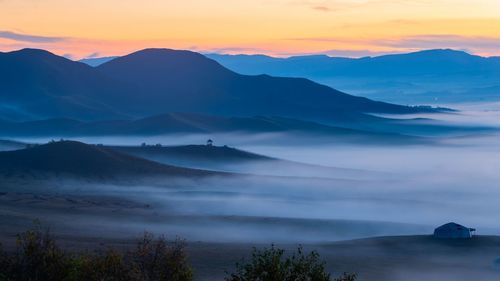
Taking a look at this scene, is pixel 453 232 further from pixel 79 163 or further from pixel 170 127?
pixel 170 127

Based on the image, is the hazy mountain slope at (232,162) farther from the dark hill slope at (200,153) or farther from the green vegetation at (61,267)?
the green vegetation at (61,267)

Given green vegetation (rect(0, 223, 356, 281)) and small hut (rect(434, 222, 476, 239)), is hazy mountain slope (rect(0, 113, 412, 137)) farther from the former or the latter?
green vegetation (rect(0, 223, 356, 281))

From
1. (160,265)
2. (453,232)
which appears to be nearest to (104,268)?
(160,265)

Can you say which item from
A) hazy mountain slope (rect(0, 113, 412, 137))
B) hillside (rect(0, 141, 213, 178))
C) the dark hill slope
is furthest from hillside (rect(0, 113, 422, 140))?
hillside (rect(0, 141, 213, 178))

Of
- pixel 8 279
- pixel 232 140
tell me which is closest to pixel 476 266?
pixel 8 279

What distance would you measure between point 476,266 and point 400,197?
39.8 meters

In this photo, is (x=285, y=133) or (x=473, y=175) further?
(x=285, y=133)

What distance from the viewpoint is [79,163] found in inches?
3506

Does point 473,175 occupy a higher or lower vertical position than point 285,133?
lower

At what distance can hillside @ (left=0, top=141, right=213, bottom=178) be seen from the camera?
87188 mm

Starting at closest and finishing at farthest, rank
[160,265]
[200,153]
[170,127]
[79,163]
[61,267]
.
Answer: [61,267], [160,265], [79,163], [200,153], [170,127]

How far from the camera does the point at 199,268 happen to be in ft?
122

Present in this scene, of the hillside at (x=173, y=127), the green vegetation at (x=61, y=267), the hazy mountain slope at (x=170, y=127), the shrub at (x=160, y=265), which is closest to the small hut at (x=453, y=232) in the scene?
the shrub at (x=160, y=265)

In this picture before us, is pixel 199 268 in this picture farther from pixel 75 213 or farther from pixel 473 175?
pixel 473 175
